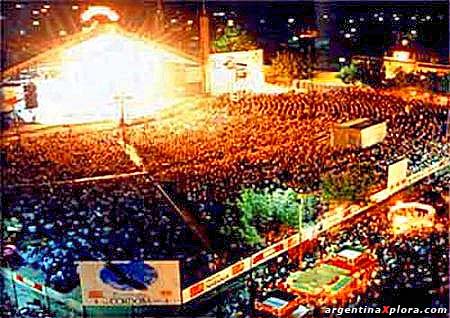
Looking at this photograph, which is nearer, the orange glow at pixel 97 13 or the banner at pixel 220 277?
the orange glow at pixel 97 13

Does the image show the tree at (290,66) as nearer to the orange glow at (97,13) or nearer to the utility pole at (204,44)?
the utility pole at (204,44)

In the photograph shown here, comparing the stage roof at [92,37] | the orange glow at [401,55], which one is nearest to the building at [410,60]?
the orange glow at [401,55]

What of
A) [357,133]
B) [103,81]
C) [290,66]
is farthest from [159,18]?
[357,133]

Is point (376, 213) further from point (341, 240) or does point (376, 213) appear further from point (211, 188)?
point (211, 188)

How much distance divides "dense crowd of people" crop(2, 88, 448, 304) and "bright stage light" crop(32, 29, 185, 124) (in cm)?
7

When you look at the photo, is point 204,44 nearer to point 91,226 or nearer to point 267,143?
point 267,143

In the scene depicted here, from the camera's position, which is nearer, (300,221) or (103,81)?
(103,81)

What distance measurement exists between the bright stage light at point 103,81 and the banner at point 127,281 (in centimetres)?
48

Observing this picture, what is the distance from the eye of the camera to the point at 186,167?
7.30 ft

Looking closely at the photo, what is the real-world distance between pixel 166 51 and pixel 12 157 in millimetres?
596

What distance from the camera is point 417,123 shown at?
225 cm

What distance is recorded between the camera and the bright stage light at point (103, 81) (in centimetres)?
212

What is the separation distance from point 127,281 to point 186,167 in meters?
0.41

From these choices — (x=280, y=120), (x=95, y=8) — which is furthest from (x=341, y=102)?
(x=95, y=8)
